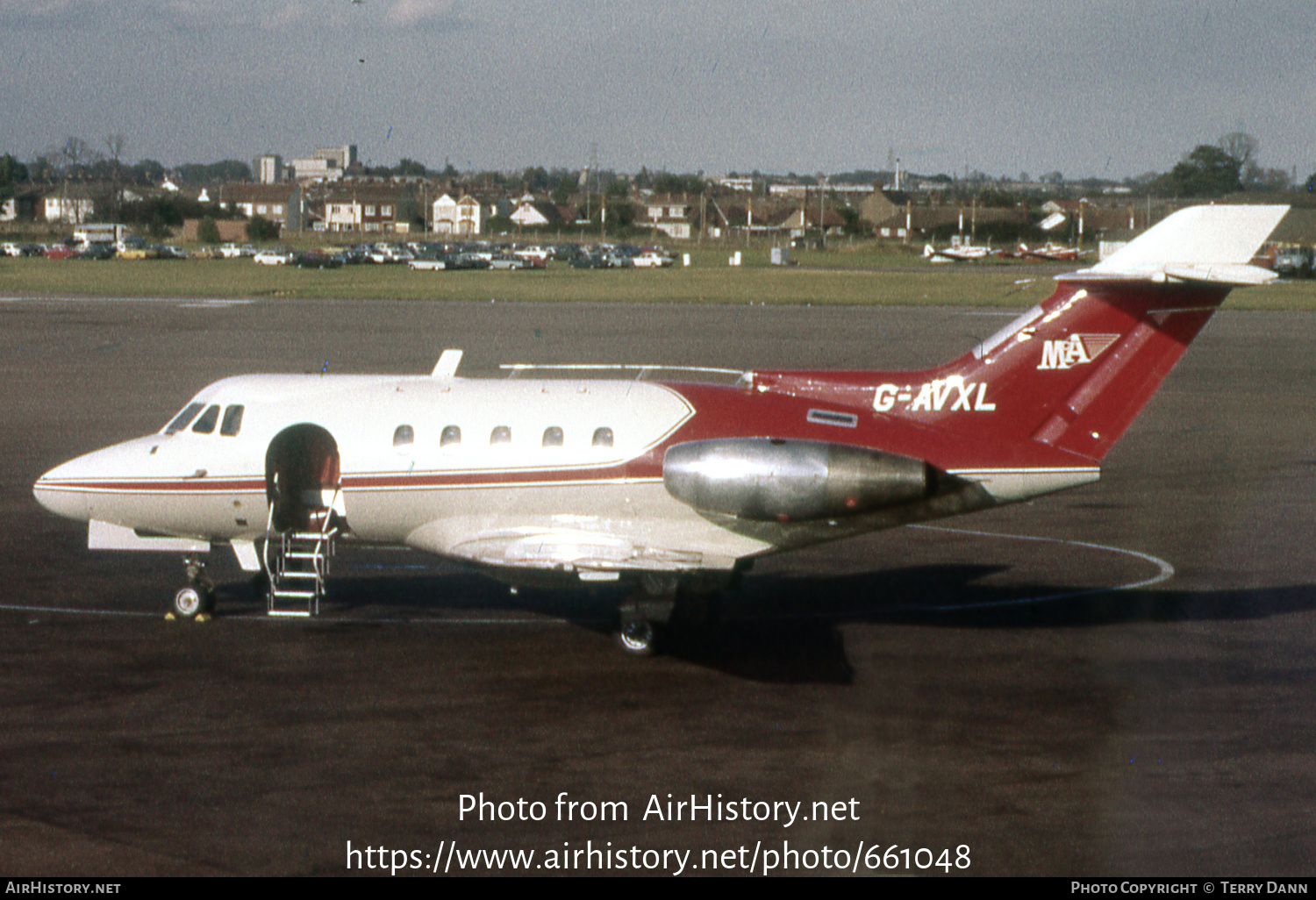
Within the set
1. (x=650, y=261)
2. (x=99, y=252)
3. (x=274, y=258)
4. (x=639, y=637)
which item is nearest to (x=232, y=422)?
(x=639, y=637)

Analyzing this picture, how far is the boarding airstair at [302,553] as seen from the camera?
59.4 ft

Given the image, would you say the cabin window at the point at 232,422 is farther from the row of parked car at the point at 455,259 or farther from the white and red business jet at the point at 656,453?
the row of parked car at the point at 455,259

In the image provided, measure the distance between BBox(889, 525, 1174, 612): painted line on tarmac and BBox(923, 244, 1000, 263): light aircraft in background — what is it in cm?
10367

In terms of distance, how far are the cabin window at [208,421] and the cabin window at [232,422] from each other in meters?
0.13

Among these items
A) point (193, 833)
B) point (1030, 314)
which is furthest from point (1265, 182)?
point (193, 833)

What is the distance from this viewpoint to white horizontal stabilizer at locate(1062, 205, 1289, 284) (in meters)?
16.8

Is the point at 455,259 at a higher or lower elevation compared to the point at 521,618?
higher

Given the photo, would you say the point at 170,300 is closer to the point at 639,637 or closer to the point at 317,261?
the point at 317,261

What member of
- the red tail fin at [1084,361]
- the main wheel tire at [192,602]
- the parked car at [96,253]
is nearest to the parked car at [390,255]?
the parked car at [96,253]

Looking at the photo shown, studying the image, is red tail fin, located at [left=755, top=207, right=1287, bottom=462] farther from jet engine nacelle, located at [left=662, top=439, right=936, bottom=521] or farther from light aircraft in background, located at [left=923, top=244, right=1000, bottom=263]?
light aircraft in background, located at [left=923, top=244, right=1000, bottom=263]

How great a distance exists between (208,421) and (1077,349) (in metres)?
11.8

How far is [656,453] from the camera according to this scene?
17344mm

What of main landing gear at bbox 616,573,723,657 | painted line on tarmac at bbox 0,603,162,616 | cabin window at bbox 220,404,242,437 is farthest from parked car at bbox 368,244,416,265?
main landing gear at bbox 616,573,723,657
